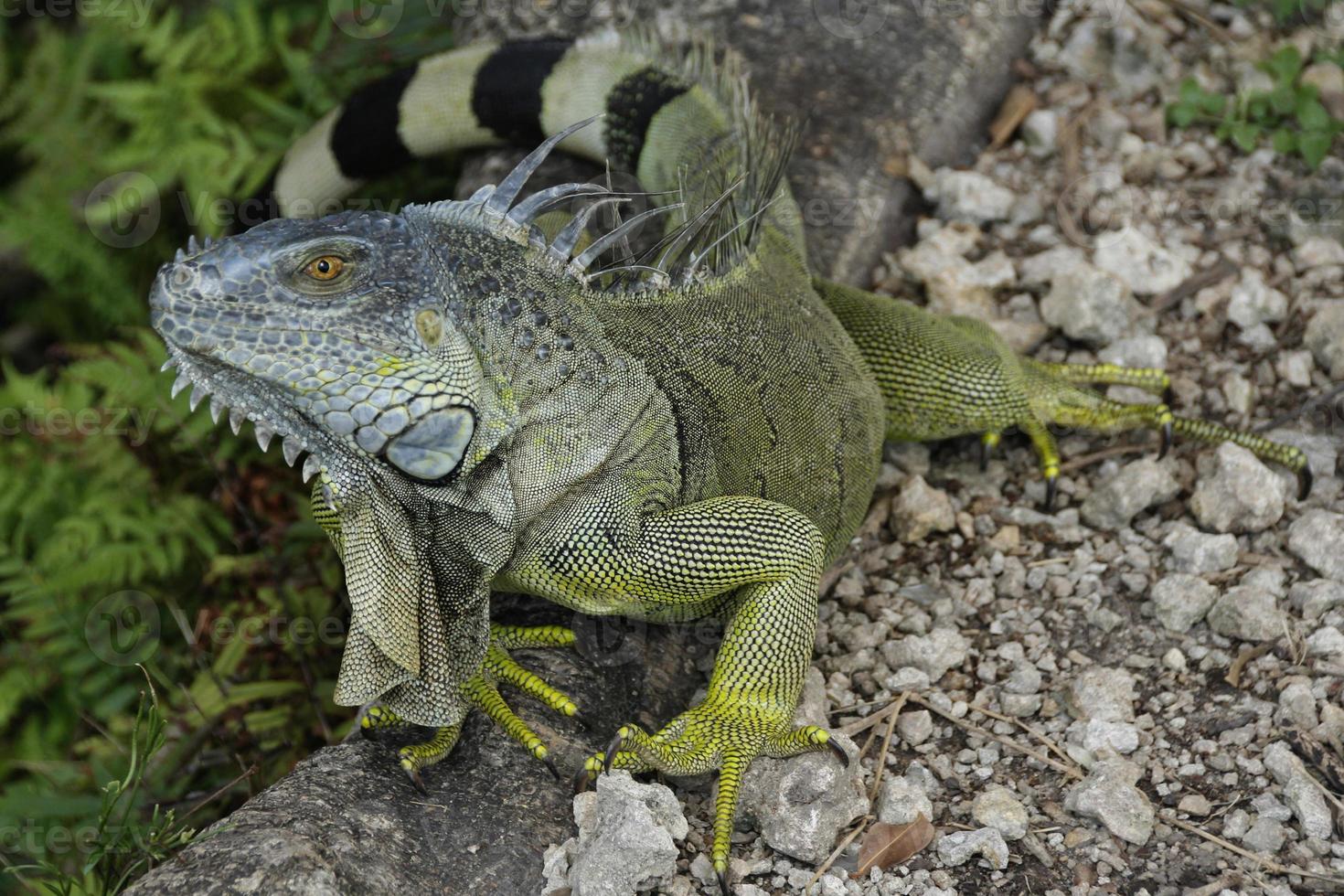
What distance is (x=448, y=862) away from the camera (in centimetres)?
285

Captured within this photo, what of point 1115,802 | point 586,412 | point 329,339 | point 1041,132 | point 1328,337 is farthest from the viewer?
point 1041,132

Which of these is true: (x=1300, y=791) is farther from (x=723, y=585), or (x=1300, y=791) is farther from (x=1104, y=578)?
(x=723, y=585)

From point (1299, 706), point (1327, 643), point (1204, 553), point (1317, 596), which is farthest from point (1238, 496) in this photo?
point (1299, 706)

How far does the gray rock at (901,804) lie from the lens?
3.06 meters

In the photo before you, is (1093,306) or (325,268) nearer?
(325,268)

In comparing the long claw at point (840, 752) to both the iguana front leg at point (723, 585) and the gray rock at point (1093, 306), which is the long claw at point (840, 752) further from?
the gray rock at point (1093, 306)

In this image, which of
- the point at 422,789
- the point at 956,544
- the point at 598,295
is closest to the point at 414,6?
the point at 598,295

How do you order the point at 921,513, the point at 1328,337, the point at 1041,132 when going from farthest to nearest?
the point at 1041,132, the point at 1328,337, the point at 921,513

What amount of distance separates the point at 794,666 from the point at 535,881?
0.87 m

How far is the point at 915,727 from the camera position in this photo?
3383 millimetres

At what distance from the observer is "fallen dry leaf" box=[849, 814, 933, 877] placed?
9.71ft

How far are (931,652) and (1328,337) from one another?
6.16ft

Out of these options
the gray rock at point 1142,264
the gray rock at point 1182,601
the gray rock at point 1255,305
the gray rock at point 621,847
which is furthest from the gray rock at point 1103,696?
the gray rock at point 1142,264

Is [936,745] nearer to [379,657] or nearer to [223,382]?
[379,657]
